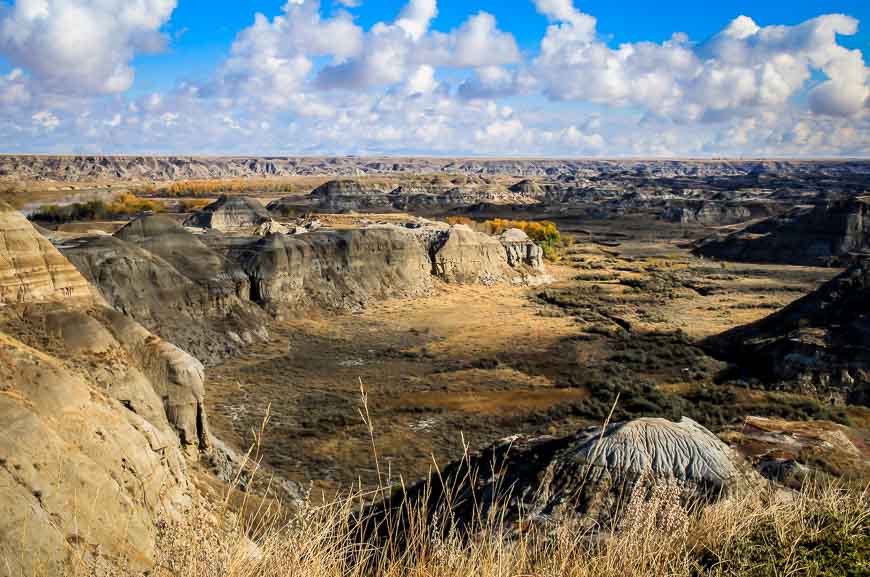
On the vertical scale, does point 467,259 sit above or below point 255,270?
below

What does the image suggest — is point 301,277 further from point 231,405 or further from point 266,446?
point 266,446

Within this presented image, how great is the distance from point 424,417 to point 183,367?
31.4 ft

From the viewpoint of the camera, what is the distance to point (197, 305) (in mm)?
32750

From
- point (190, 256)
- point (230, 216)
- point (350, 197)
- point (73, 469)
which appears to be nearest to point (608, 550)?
point (73, 469)

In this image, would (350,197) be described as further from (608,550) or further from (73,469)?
(608,550)

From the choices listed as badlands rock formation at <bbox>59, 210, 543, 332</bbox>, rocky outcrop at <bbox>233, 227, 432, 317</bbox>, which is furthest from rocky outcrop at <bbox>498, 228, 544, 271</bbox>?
rocky outcrop at <bbox>233, 227, 432, 317</bbox>

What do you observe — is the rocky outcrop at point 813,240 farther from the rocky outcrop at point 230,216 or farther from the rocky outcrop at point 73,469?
the rocky outcrop at point 73,469

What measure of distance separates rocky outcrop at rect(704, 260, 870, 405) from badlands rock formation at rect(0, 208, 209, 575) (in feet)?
75.1

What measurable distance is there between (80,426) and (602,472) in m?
8.28

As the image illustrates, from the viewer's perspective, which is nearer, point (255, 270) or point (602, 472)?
point (602, 472)

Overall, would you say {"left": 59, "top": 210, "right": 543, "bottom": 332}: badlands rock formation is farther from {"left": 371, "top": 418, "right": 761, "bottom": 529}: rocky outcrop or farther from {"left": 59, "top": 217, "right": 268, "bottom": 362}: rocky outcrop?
{"left": 371, "top": 418, "right": 761, "bottom": 529}: rocky outcrop

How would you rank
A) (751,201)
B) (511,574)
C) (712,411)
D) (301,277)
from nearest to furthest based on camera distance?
(511,574)
(712,411)
(301,277)
(751,201)

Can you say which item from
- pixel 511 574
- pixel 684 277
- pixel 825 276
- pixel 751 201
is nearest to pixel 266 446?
pixel 511 574

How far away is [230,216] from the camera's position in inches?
2717
